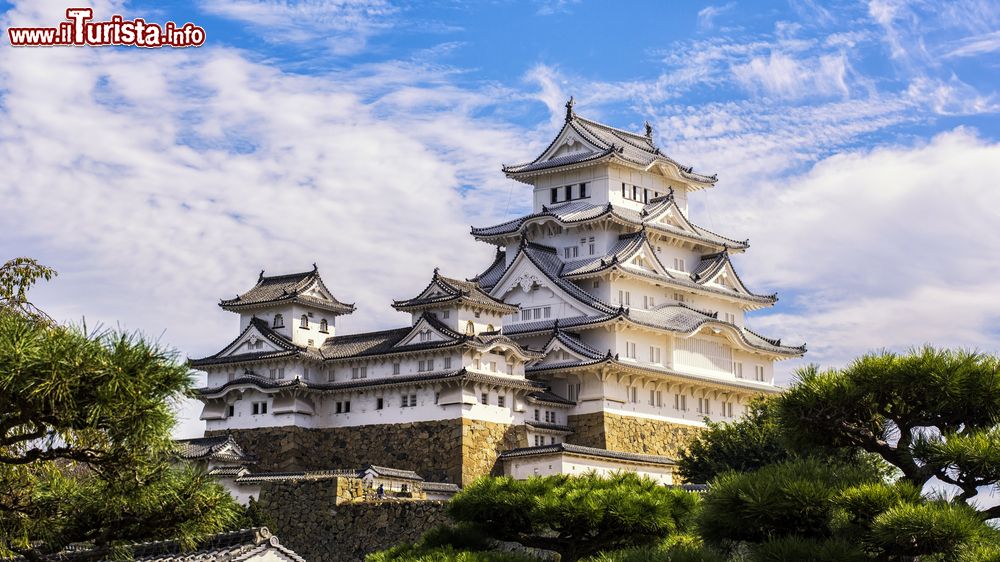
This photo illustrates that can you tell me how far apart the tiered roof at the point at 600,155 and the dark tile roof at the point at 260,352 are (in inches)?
587

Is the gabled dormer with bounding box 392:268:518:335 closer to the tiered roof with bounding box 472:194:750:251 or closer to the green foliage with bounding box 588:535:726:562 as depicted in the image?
the tiered roof with bounding box 472:194:750:251

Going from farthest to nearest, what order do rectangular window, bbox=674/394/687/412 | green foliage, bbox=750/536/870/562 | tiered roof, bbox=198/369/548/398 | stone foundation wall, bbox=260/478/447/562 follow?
rectangular window, bbox=674/394/687/412
tiered roof, bbox=198/369/548/398
stone foundation wall, bbox=260/478/447/562
green foliage, bbox=750/536/870/562

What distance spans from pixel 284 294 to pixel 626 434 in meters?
14.1

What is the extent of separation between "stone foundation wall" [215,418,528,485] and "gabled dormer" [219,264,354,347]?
12.9 feet

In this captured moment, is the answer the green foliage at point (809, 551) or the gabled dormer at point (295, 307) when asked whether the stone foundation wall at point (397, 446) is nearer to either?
Result: the gabled dormer at point (295, 307)

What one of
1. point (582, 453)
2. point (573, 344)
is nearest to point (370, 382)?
point (573, 344)

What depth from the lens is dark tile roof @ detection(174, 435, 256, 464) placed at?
47656 mm

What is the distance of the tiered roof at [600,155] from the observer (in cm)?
5941

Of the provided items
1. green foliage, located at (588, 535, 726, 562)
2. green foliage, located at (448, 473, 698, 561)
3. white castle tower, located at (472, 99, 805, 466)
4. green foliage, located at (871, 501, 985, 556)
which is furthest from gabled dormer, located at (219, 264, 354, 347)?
green foliage, located at (871, 501, 985, 556)

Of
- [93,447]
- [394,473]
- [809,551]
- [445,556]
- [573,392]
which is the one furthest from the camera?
[573,392]

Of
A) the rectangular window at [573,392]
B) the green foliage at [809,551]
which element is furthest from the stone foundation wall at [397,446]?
the green foliage at [809,551]

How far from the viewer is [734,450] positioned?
4559cm

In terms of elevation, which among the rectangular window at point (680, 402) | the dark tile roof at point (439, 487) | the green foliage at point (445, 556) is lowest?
the green foliage at point (445, 556)

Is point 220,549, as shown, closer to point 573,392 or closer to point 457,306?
point 457,306
